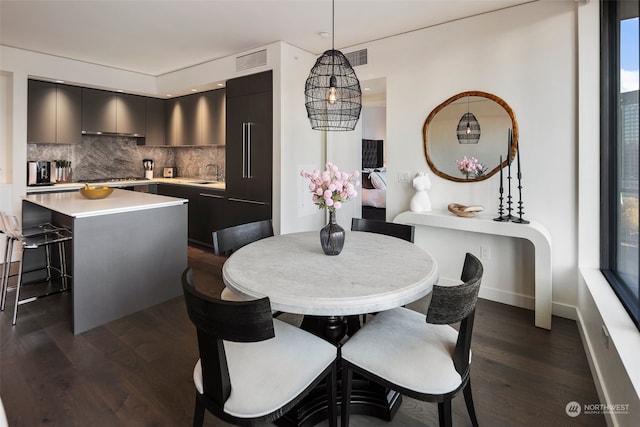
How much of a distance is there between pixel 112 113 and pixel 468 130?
502 centimetres

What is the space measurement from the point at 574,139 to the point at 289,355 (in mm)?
2764

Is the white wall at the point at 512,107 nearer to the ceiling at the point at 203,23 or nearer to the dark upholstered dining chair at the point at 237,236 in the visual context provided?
the ceiling at the point at 203,23

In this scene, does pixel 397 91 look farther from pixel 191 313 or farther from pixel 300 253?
pixel 191 313

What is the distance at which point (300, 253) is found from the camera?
6.59ft

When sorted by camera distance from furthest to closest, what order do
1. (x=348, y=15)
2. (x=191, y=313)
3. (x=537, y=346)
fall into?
(x=348, y=15) < (x=537, y=346) < (x=191, y=313)

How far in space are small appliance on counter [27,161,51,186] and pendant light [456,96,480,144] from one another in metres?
5.25

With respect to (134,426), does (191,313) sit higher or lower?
higher

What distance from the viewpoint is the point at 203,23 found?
3.50 m

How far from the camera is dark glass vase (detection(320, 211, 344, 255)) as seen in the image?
75.9 inches

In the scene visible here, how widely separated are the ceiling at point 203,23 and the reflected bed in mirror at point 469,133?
2.58 ft

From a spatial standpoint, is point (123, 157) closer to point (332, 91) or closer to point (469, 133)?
point (332, 91)

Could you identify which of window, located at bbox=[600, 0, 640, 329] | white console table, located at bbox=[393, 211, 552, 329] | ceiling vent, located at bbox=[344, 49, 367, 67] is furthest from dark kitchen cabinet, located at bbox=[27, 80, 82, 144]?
window, located at bbox=[600, 0, 640, 329]

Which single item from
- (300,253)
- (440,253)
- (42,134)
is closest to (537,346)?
(440,253)

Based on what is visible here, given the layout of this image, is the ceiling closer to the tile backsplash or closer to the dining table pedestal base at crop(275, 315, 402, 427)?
the tile backsplash
